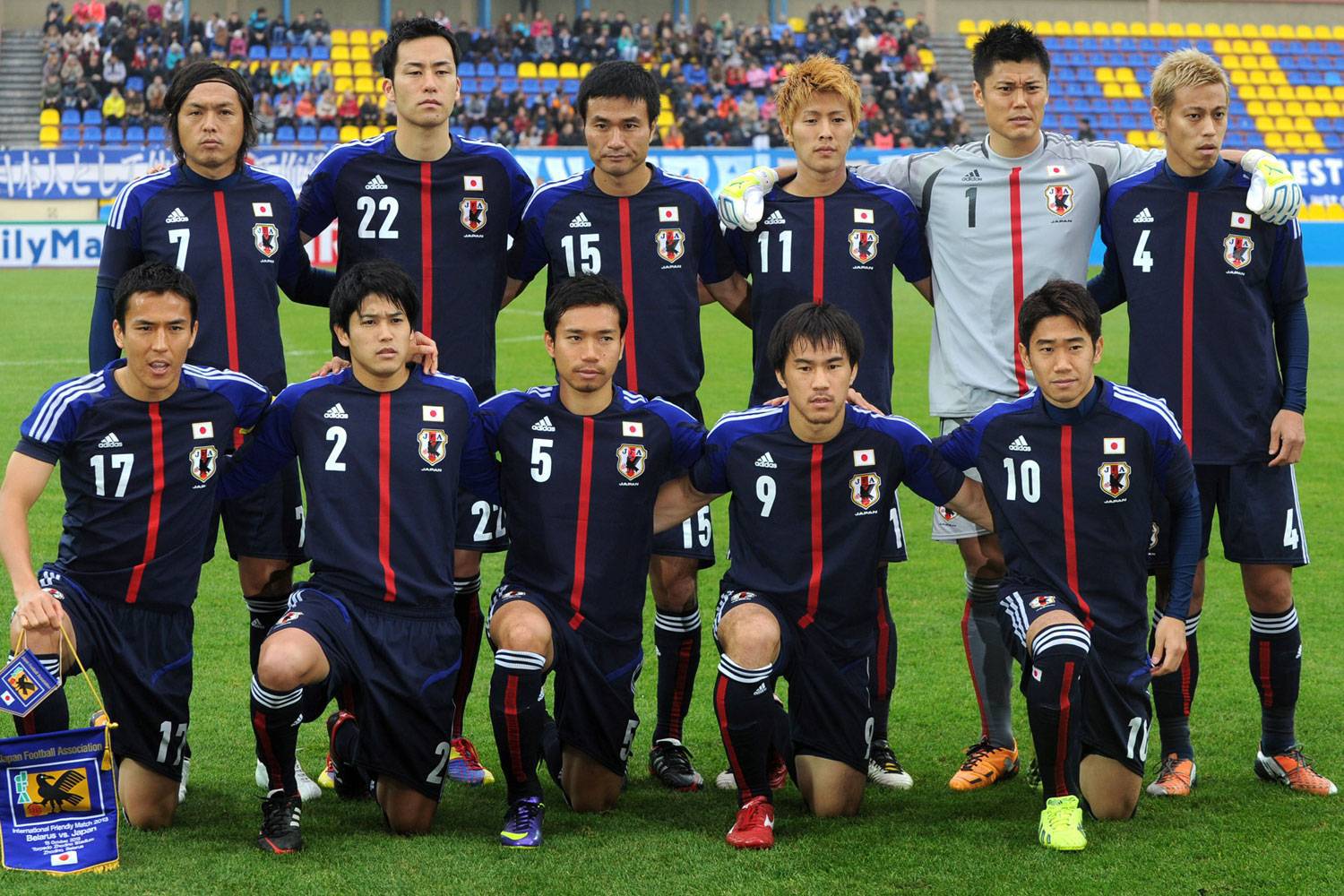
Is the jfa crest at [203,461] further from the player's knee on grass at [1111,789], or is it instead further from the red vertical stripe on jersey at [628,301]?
the player's knee on grass at [1111,789]

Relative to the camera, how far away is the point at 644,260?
477 cm

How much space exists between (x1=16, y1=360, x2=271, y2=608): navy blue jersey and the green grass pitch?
0.70m

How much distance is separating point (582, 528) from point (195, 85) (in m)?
1.78

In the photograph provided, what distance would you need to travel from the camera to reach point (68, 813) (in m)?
3.72

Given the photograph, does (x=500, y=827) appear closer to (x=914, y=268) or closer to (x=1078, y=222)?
(x=914, y=268)

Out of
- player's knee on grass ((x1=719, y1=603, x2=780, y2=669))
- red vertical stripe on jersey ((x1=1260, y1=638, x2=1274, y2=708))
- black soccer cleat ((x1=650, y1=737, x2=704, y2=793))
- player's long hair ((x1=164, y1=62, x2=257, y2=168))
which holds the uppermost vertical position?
player's long hair ((x1=164, y1=62, x2=257, y2=168))

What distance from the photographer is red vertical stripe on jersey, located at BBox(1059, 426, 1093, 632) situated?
4.17m

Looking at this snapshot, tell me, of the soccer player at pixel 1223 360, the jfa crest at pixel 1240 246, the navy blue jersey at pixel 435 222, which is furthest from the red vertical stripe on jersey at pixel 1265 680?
the navy blue jersey at pixel 435 222

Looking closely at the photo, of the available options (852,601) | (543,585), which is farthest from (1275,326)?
(543,585)

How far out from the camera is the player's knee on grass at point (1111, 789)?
4164 millimetres

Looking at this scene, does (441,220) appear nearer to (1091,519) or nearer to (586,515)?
(586,515)

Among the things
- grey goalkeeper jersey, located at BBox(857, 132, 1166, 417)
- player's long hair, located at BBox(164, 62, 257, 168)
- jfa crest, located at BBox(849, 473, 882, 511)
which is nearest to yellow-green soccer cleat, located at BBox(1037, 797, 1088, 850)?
jfa crest, located at BBox(849, 473, 882, 511)

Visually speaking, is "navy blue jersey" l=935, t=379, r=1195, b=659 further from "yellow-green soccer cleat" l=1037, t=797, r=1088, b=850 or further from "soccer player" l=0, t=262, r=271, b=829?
"soccer player" l=0, t=262, r=271, b=829

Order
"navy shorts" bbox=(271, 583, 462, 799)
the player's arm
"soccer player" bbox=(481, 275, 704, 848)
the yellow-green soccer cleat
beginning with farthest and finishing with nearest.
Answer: "soccer player" bbox=(481, 275, 704, 848)
"navy shorts" bbox=(271, 583, 462, 799)
the yellow-green soccer cleat
the player's arm
